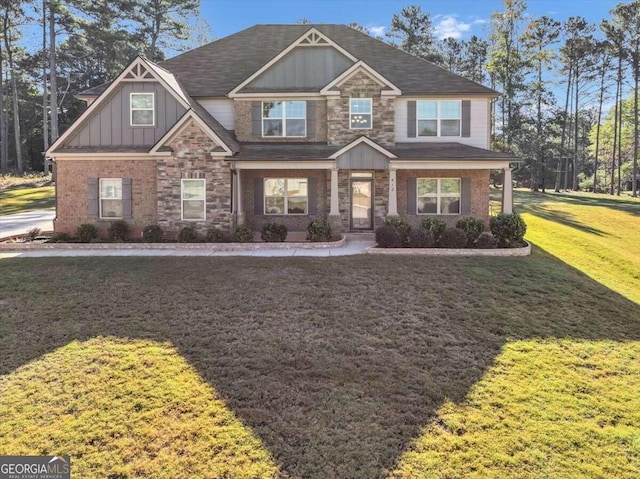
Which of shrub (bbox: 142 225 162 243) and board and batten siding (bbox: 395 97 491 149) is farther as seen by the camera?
board and batten siding (bbox: 395 97 491 149)

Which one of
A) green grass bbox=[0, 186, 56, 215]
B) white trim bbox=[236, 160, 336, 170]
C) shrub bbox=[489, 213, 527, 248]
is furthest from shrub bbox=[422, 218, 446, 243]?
green grass bbox=[0, 186, 56, 215]

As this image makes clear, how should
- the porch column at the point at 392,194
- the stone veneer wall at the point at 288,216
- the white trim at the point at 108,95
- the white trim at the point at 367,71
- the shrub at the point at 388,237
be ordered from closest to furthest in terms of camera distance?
1. the shrub at the point at 388,237
2. the porch column at the point at 392,194
3. the white trim at the point at 108,95
4. the white trim at the point at 367,71
5. the stone veneer wall at the point at 288,216

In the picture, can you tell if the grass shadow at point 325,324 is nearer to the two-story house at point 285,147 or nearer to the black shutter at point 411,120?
the two-story house at point 285,147

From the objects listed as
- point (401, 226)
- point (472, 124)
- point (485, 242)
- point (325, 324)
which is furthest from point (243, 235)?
point (472, 124)

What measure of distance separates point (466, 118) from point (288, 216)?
331 inches

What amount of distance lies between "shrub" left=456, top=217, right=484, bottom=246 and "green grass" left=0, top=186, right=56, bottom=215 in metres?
24.9

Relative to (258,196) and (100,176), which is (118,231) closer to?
(100,176)

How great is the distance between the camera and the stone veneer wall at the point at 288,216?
693 inches

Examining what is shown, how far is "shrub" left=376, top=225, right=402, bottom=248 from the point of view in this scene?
13.7 metres

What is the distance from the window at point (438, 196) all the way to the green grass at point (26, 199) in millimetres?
23202

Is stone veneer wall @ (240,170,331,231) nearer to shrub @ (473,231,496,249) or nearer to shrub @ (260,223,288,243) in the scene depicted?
shrub @ (260,223,288,243)

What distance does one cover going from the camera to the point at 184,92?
1781cm

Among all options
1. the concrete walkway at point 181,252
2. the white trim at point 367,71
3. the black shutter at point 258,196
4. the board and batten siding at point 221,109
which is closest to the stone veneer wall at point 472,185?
the white trim at point 367,71

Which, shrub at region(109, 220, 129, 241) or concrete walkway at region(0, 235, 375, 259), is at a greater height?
shrub at region(109, 220, 129, 241)
